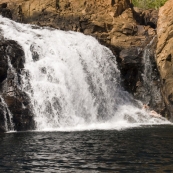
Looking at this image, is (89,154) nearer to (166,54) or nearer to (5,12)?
(166,54)

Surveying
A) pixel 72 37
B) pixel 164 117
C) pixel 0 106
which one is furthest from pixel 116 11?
pixel 0 106

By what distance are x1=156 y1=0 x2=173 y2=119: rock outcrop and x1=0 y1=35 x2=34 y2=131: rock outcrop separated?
1349 cm

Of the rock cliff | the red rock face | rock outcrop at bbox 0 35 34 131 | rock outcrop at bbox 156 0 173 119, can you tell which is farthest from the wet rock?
rock outcrop at bbox 156 0 173 119

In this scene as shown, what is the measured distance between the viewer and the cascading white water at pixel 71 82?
30.1m

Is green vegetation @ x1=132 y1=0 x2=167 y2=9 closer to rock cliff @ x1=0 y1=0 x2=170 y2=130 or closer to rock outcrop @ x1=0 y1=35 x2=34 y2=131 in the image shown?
rock cliff @ x1=0 y1=0 x2=170 y2=130

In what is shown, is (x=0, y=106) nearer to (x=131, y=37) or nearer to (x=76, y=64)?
(x=76, y=64)

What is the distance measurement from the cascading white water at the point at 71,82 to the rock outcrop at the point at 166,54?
298 cm

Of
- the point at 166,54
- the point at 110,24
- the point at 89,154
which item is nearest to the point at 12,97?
the point at 89,154

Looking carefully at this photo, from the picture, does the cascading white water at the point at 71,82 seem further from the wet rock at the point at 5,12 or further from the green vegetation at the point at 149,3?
the green vegetation at the point at 149,3

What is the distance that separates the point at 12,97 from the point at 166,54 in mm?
15385

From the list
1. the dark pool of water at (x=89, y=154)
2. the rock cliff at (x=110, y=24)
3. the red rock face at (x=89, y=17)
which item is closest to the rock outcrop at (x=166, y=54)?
the rock cliff at (x=110, y=24)

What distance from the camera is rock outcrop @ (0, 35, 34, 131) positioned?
90.9 feet

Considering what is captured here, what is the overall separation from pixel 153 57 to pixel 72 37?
939 centimetres

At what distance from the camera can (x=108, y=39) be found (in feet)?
137
